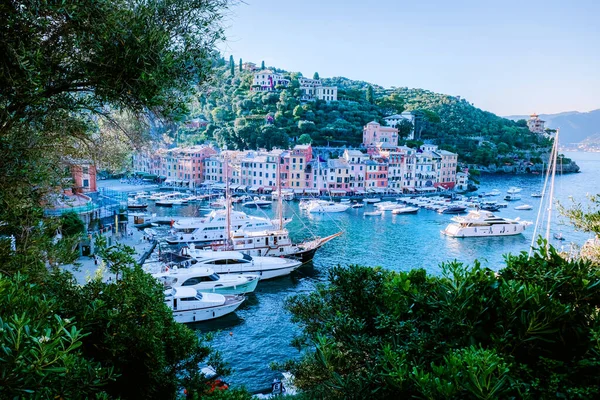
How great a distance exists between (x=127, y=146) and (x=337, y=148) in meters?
51.6

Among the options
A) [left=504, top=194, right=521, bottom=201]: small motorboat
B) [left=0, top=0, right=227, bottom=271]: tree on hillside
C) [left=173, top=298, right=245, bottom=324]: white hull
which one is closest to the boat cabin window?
[left=173, top=298, right=245, bottom=324]: white hull

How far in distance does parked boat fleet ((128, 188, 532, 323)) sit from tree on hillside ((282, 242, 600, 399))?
21.2 feet

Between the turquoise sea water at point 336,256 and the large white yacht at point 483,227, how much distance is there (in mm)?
724

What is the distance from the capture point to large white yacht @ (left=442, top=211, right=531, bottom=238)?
2872cm

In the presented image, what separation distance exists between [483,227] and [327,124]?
3867cm

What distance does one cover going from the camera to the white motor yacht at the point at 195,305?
47.2ft

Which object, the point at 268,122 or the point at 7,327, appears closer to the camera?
the point at 7,327

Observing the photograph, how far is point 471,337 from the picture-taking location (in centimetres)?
307

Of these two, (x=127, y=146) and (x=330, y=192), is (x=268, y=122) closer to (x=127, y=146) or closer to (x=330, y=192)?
(x=330, y=192)

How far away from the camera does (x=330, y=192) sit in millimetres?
46062

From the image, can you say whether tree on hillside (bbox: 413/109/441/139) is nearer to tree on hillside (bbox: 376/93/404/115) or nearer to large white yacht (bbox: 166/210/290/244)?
tree on hillside (bbox: 376/93/404/115)

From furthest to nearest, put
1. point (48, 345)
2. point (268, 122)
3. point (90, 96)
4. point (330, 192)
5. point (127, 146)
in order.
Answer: point (268, 122) → point (330, 192) → point (127, 146) → point (90, 96) → point (48, 345)

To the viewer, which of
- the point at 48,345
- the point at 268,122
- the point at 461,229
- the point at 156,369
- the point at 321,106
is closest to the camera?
the point at 48,345

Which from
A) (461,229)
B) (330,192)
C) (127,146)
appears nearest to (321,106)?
(330,192)
